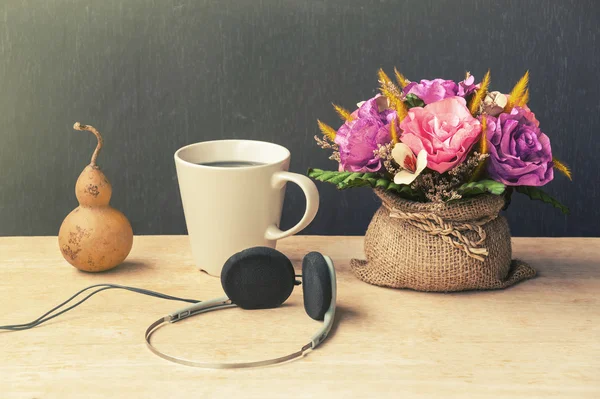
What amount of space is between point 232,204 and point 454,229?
25cm

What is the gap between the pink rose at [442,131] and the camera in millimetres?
768

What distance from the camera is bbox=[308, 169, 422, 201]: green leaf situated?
2.66 feet

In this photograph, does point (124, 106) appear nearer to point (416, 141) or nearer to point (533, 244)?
point (416, 141)

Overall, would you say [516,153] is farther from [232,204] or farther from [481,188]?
[232,204]

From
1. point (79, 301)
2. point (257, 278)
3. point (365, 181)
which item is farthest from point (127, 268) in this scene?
point (365, 181)

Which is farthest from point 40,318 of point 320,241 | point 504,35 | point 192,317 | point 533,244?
point 504,35

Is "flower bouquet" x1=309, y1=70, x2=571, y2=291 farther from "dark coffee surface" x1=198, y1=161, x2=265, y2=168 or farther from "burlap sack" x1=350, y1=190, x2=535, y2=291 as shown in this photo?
"dark coffee surface" x1=198, y1=161, x2=265, y2=168

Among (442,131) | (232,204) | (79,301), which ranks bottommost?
(79,301)

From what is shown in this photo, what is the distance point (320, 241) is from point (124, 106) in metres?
0.38

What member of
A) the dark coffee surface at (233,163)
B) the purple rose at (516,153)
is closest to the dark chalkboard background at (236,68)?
the dark coffee surface at (233,163)

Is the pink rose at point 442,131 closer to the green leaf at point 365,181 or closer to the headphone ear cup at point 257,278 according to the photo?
the green leaf at point 365,181

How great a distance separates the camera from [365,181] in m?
0.82

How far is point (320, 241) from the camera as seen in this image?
1.04 metres

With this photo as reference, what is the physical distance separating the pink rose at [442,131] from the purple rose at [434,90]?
1.0 inches
